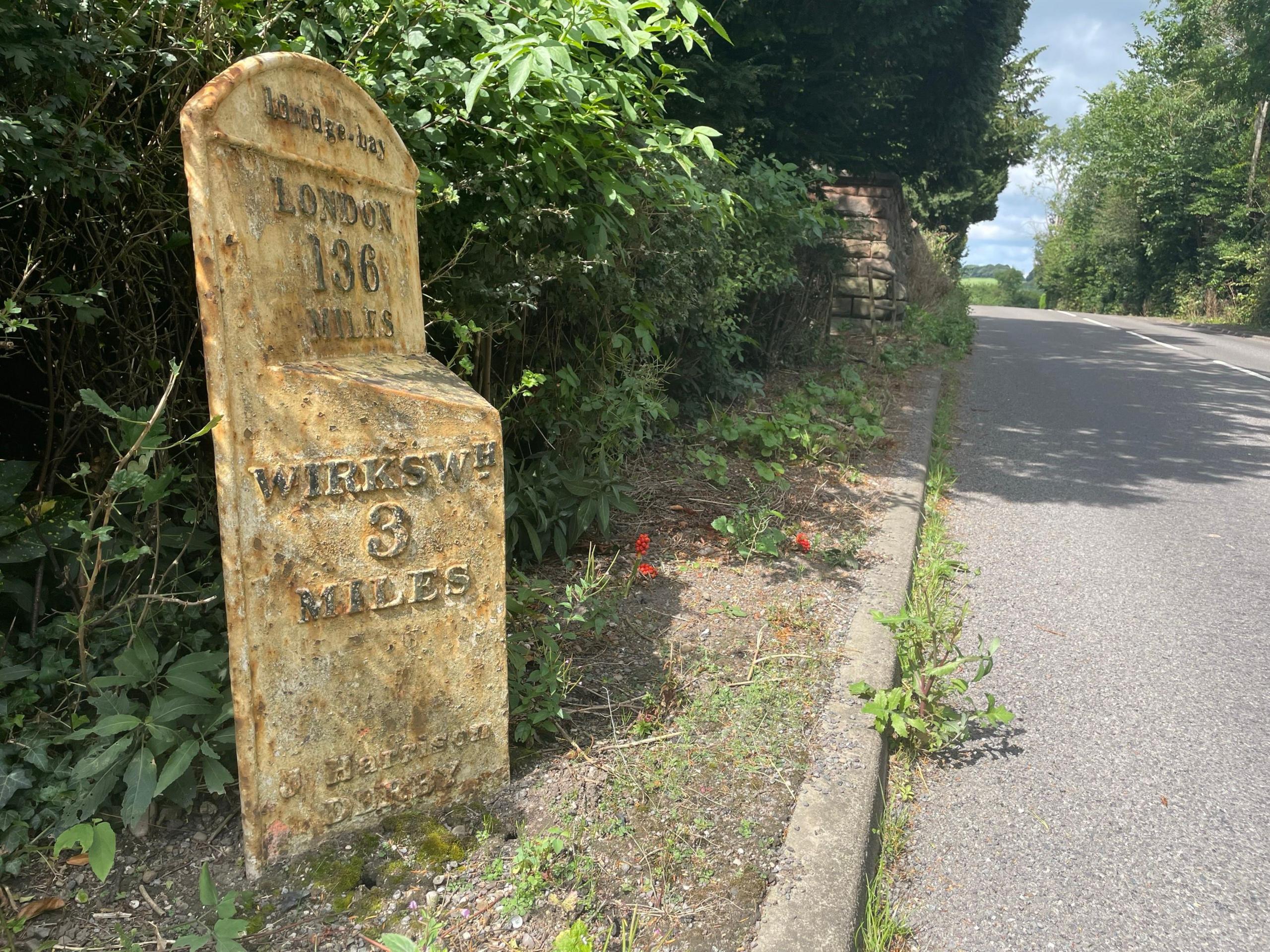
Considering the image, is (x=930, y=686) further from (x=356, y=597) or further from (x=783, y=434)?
(x=783, y=434)

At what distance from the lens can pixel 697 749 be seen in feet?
8.55

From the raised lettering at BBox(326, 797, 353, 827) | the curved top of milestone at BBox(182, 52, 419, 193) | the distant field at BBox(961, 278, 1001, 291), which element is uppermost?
the distant field at BBox(961, 278, 1001, 291)

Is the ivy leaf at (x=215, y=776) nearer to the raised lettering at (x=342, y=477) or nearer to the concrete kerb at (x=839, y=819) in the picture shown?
the raised lettering at (x=342, y=477)

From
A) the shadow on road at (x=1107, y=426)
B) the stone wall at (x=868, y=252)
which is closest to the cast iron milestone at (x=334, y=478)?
the shadow on road at (x=1107, y=426)

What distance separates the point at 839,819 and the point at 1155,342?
1909 centimetres

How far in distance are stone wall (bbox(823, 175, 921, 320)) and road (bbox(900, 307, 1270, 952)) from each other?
490cm

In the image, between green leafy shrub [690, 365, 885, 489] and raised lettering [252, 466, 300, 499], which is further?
green leafy shrub [690, 365, 885, 489]

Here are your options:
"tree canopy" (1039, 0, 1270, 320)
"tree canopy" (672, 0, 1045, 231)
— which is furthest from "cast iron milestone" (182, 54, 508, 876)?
"tree canopy" (1039, 0, 1270, 320)

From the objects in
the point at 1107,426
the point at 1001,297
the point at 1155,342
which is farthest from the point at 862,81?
the point at 1001,297

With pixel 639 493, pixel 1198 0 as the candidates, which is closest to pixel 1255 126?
pixel 1198 0

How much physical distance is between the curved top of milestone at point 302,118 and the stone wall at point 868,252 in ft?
33.2

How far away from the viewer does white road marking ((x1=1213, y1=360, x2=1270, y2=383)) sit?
1198 centimetres

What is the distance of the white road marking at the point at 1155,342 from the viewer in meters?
16.4

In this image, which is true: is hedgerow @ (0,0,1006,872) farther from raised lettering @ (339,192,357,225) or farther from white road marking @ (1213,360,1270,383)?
white road marking @ (1213,360,1270,383)
